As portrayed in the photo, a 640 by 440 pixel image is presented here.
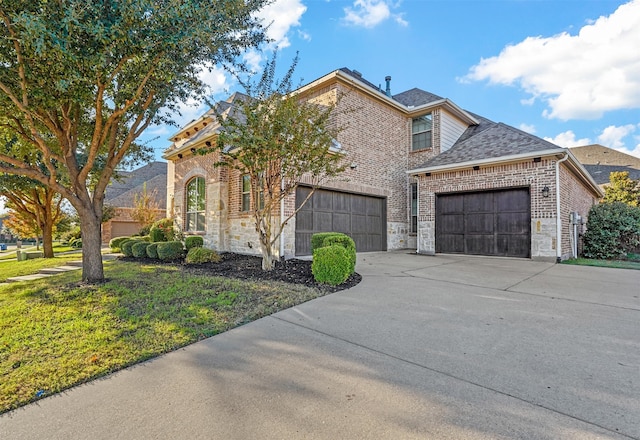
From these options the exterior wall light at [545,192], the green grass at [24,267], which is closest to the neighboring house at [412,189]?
the exterior wall light at [545,192]

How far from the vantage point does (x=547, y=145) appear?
9.16 meters

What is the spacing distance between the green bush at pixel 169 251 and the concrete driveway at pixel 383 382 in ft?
23.6

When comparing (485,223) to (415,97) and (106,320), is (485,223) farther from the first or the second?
(106,320)

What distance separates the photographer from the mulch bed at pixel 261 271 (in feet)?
19.3

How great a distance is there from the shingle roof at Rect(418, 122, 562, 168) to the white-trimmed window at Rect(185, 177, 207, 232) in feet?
28.6

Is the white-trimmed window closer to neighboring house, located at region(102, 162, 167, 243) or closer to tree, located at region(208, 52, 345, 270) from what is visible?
tree, located at region(208, 52, 345, 270)

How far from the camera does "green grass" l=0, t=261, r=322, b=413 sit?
2.70 m

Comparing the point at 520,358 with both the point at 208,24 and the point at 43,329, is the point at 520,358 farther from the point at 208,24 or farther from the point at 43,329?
the point at 208,24

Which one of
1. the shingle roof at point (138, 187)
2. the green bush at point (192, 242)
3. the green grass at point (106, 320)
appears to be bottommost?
the green grass at point (106, 320)

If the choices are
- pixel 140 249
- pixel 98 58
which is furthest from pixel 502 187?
pixel 140 249

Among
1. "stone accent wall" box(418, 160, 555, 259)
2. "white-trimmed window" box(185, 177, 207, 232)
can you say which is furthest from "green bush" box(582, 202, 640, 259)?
"white-trimmed window" box(185, 177, 207, 232)

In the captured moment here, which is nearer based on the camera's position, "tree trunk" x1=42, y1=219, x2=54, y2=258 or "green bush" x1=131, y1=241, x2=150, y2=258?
"green bush" x1=131, y1=241, x2=150, y2=258

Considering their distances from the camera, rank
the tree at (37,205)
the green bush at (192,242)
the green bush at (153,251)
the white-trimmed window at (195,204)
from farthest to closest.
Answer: the tree at (37,205) → the white-trimmed window at (195,204) → the green bush at (192,242) → the green bush at (153,251)

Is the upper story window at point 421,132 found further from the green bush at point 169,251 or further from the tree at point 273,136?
the green bush at point 169,251
